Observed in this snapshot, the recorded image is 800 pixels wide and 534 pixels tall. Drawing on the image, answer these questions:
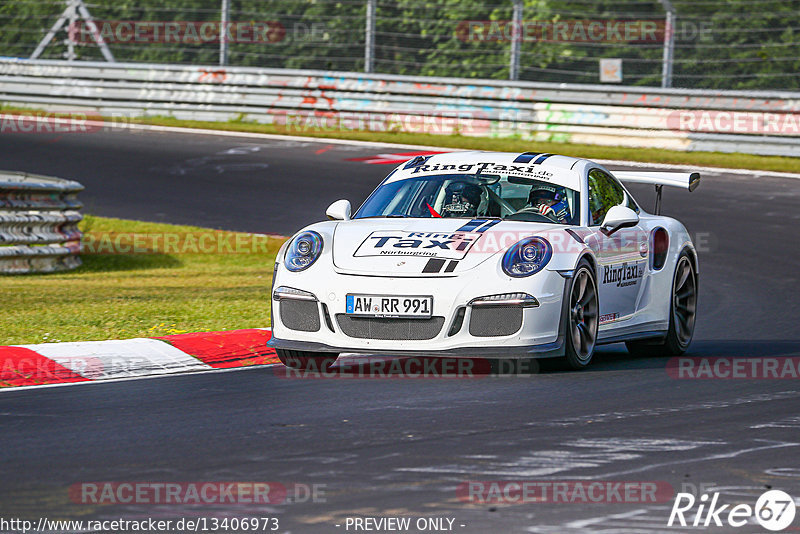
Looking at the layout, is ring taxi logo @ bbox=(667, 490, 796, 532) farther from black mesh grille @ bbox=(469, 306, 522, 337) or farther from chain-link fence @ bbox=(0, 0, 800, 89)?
chain-link fence @ bbox=(0, 0, 800, 89)

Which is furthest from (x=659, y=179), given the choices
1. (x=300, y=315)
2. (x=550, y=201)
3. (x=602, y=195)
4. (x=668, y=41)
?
(x=668, y=41)

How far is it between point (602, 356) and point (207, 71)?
55.1 feet

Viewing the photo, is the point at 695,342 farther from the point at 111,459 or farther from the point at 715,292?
the point at 111,459

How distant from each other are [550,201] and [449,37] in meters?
16.1

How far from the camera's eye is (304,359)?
8242mm

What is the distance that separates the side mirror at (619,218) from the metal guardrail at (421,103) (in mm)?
12555

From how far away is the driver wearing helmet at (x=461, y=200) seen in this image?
869 centimetres

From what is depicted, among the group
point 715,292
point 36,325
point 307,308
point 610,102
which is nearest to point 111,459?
point 307,308

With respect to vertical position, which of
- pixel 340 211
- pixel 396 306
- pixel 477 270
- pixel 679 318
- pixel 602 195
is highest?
pixel 602 195

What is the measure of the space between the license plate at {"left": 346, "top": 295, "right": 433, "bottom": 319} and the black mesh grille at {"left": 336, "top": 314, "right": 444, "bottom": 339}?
1.6 inches

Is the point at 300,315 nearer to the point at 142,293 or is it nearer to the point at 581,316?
the point at 581,316

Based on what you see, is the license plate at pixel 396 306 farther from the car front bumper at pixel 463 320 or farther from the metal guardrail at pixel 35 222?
the metal guardrail at pixel 35 222

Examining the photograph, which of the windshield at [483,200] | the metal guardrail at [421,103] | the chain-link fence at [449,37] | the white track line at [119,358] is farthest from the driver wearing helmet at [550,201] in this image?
the chain-link fence at [449,37]

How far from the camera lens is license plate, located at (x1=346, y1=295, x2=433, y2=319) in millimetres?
7621
